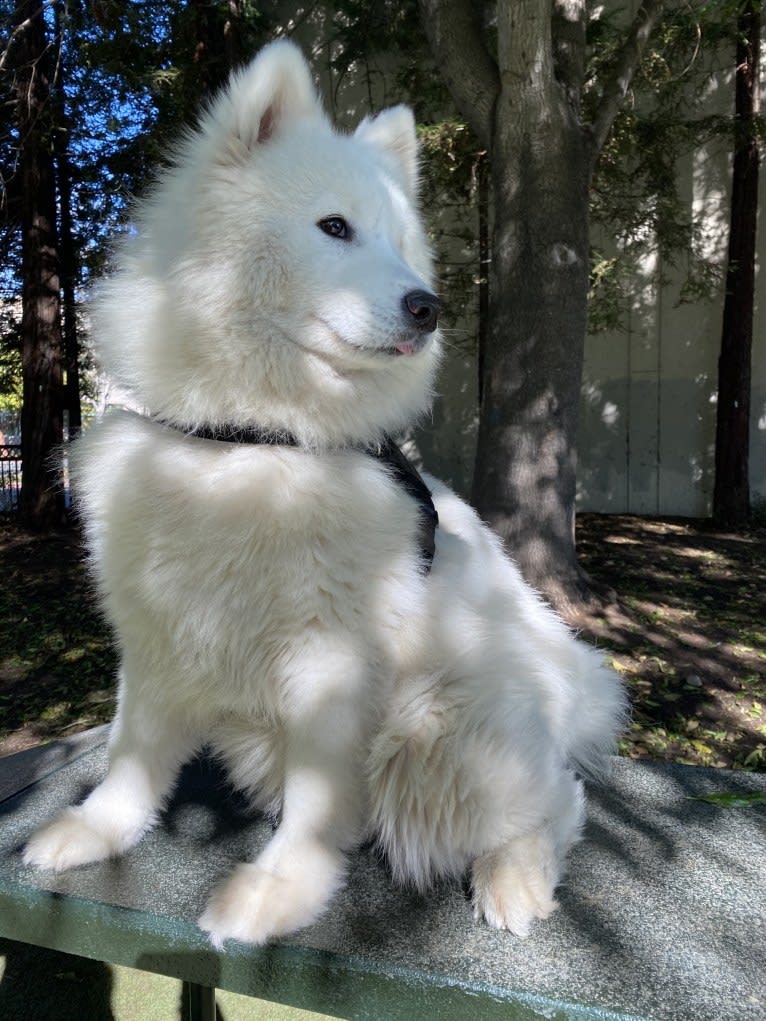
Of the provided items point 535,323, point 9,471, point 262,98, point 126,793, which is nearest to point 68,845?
point 126,793

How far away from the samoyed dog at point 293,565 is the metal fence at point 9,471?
1233 centimetres

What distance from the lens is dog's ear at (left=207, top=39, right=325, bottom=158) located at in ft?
5.97

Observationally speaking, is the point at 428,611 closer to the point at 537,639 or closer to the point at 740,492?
the point at 537,639

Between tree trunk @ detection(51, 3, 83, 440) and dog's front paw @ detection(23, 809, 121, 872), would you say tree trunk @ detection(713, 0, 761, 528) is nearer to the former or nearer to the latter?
tree trunk @ detection(51, 3, 83, 440)

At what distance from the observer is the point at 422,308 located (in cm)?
168

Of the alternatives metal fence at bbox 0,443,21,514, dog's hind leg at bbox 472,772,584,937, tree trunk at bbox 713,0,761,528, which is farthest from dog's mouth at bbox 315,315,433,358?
metal fence at bbox 0,443,21,514

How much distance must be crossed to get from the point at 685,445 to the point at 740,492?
150 cm

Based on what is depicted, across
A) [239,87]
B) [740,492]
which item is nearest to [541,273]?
[239,87]

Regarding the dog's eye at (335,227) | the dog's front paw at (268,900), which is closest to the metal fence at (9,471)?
the dog's eye at (335,227)

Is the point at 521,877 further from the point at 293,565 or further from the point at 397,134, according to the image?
the point at 397,134

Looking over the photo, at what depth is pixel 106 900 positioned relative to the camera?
1.61 metres

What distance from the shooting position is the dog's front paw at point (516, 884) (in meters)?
1.55

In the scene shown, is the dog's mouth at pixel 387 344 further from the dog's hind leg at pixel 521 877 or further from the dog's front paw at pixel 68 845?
the dog's front paw at pixel 68 845

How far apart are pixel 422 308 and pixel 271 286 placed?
37 cm
